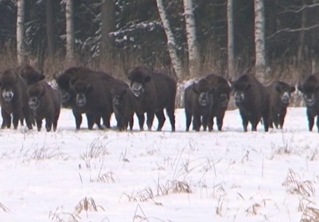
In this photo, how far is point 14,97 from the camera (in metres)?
21.9

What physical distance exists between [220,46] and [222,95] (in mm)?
23428

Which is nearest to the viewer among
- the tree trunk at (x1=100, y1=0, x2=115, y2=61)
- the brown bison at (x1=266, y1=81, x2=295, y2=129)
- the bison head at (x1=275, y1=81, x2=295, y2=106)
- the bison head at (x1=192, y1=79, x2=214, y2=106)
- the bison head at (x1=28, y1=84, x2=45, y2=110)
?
the bison head at (x1=28, y1=84, x2=45, y2=110)

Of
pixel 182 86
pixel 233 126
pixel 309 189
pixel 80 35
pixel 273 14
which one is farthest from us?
pixel 80 35

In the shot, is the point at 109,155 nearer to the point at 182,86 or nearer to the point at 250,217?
the point at 250,217

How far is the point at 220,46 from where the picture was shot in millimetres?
46188

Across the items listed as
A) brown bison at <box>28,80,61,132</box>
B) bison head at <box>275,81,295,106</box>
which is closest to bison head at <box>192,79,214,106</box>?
bison head at <box>275,81,295,106</box>

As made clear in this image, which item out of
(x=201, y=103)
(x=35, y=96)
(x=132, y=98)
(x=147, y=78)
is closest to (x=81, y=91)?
(x=132, y=98)

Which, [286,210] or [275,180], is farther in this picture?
[275,180]

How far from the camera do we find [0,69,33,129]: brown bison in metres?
21.8

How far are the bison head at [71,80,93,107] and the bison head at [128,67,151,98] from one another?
0.95m

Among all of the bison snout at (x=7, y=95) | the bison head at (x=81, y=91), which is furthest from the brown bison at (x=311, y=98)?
the bison snout at (x=7, y=95)

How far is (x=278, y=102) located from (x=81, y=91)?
5.13m

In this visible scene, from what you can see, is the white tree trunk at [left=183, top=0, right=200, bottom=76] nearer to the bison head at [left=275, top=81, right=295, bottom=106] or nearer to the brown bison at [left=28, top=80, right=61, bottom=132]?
the bison head at [left=275, top=81, right=295, bottom=106]

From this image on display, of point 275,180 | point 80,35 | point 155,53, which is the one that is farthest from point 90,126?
point 80,35
